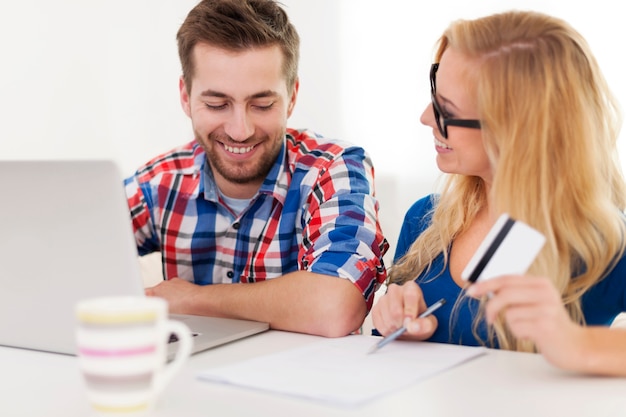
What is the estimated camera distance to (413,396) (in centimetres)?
101

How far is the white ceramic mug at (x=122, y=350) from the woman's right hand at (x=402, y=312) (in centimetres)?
54

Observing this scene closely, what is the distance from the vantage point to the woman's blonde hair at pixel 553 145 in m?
1.37

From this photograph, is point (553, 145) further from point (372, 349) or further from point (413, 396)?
→ point (413, 396)

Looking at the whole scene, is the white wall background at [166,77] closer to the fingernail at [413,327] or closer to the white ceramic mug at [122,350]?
the fingernail at [413,327]

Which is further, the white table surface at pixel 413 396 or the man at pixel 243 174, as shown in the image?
the man at pixel 243 174

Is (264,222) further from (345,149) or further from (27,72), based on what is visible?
(27,72)

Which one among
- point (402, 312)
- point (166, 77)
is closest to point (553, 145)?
point (402, 312)

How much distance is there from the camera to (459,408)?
96 cm

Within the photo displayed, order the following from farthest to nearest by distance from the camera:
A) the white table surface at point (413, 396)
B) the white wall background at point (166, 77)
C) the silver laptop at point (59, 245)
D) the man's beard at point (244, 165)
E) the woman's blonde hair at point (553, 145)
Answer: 1. the white wall background at point (166, 77)
2. the man's beard at point (244, 165)
3. the woman's blonde hair at point (553, 145)
4. the silver laptop at point (59, 245)
5. the white table surface at point (413, 396)

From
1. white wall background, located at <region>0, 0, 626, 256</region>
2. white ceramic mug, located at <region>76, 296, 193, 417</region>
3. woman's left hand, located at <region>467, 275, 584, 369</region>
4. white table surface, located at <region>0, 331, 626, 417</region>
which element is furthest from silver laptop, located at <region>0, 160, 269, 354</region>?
white wall background, located at <region>0, 0, 626, 256</region>

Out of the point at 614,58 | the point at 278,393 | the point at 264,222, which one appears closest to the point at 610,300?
the point at 278,393

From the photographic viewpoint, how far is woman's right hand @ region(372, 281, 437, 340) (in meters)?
1.32

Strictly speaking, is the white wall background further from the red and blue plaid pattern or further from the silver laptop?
the silver laptop

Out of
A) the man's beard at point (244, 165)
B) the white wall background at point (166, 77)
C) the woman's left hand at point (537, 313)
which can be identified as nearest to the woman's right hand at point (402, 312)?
the woman's left hand at point (537, 313)
